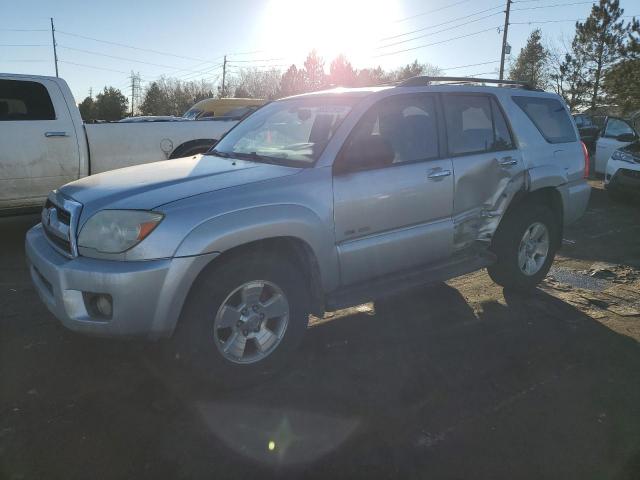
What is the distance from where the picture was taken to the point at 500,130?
438 centimetres

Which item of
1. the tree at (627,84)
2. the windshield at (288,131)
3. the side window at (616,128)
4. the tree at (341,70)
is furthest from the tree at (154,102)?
the windshield at (288,131)

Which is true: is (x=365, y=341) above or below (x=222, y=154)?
below

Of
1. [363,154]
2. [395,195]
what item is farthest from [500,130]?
[363,154]

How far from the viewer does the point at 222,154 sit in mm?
3992

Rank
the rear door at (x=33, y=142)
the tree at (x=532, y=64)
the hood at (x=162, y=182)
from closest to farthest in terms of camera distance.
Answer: the hood at (x=162, y=182), the rear door at (x=33, y=142), the tree at (x=532, y=64)

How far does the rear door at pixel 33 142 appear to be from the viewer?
18.7 feet

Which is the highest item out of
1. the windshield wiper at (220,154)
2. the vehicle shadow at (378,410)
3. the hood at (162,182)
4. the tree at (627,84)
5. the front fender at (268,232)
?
the tree at (627,84)

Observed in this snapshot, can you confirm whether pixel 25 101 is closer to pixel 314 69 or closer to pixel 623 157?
pixel 623 157

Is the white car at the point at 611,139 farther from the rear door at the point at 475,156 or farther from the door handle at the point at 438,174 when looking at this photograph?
the door handle at the point at 438,174

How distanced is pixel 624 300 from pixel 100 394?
459 cm

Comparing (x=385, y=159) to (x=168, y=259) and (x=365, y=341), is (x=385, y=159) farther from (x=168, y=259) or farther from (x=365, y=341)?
(x=168, y=259)

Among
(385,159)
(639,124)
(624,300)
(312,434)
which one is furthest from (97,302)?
(639,124)

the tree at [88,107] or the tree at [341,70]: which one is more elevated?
the tree at [341,70]

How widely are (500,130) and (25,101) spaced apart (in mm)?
5464
